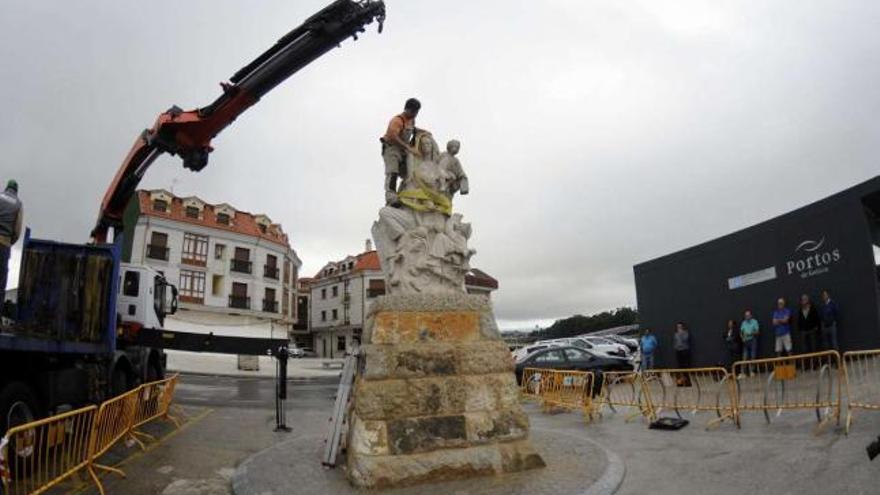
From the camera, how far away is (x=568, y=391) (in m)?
10.4

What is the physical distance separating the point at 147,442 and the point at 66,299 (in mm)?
2236

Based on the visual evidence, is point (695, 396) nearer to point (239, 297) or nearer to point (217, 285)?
point (239, 297)

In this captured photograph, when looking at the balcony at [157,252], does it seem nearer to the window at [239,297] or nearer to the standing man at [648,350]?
the window at [239,297]

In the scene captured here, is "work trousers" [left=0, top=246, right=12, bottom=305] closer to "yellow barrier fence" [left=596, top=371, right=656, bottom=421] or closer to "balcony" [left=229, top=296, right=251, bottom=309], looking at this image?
"yellow barrier fence" [left=596, top=371, right=656, bottom=421]

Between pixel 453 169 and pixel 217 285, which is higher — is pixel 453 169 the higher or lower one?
the lower one

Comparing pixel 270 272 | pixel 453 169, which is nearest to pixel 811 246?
pixel 453 169

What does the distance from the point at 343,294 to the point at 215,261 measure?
1830cm

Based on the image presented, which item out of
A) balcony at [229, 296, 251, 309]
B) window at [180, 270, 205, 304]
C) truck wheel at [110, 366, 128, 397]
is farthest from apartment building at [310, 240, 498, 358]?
truck wheel at [110, 366, 128, 397]

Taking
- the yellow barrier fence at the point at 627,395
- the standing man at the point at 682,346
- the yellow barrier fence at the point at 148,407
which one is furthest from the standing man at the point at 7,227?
the standing man at the point at 682,346

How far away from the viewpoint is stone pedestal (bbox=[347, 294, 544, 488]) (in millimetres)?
4996

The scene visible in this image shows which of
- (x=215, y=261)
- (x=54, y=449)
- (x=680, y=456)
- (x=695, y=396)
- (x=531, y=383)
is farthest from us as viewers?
(x=215, y=261)

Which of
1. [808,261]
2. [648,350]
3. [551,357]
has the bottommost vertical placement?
[551,357]

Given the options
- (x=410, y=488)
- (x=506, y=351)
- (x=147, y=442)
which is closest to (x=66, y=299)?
(x=147, y=442)

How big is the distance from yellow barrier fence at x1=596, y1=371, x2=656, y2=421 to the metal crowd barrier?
23.2ft
